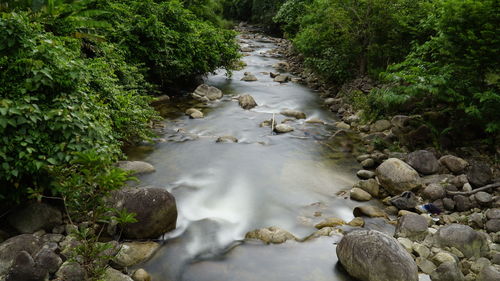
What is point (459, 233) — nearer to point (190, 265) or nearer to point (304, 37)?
point (190, 265)

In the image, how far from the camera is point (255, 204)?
7.57 m

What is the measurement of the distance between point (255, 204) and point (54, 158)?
4.08 m

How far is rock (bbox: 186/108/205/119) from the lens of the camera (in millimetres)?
12914

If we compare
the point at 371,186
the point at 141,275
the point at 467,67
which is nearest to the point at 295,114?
the point at 371,186

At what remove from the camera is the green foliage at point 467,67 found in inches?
290

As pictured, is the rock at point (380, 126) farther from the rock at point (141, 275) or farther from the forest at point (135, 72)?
the rock at point (141, 275)

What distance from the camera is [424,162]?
8.50 metres

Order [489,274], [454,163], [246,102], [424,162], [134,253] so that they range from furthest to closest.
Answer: [246,102] → [424,162] → [454,163] → [134,253] → [489,274]

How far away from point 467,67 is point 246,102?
840 centimetres

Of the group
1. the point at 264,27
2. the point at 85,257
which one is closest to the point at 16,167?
the point at 85,257

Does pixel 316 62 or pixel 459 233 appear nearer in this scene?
pixel 459 233

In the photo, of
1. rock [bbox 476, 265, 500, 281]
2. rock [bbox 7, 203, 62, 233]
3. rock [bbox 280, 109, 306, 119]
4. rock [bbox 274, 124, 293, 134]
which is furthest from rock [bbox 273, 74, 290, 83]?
rock [bbox 7, 203, 62, 233]

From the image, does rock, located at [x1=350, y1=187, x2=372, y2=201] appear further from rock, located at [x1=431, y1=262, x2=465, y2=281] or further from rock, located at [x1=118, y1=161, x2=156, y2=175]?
rock, located at [x1=118, y1=161, x2=156, y2=175]

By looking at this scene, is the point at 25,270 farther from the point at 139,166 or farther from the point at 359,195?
the point at 359,195
